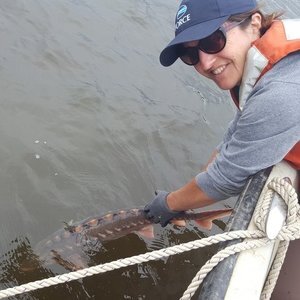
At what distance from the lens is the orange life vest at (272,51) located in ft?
6.68

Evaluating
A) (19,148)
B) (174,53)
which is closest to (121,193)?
(19,148)

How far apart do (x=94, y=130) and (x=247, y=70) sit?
2852 millimetres

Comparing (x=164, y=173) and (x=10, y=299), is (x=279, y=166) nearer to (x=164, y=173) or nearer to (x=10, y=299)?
(x=10, y=299)

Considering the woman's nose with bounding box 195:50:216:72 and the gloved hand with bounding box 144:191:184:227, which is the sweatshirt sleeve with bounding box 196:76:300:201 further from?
the gloved hand with bounding box 144:191:184:227

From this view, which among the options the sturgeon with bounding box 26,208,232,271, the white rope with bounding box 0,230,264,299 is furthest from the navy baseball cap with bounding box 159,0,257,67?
the sturgeon with bounding box 26,208,232,271

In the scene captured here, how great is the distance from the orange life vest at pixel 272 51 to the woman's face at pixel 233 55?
0.08 meters

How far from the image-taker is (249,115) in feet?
6.60

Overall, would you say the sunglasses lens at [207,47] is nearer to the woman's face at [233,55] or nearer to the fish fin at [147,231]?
the woman's face at [233,55]

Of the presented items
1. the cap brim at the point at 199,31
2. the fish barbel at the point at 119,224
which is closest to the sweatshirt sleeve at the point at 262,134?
the cap brim at the point at 199,31

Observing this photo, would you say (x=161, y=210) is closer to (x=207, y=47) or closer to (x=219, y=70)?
(x=219, y=70)

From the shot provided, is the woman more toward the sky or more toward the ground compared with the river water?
more toward the sky

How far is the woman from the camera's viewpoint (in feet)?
6.30

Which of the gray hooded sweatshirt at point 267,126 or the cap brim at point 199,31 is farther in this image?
the cap brim at point 199,31

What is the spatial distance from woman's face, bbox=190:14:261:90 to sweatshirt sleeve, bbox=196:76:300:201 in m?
0.23
